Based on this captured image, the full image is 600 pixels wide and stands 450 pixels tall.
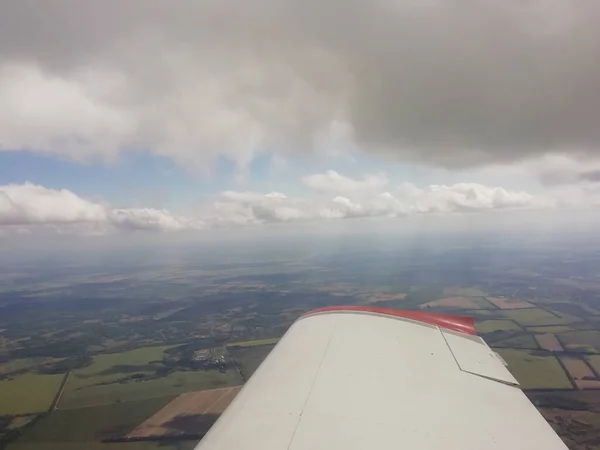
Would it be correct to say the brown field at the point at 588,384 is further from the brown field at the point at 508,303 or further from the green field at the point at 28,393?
the green field at the point at 28,393

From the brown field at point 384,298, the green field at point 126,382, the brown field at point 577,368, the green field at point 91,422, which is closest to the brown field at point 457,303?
the brown field at point 384,298

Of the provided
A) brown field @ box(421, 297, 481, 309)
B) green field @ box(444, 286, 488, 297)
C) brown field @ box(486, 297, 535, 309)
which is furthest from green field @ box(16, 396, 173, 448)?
green field @ box(444, 286, 488, 297)

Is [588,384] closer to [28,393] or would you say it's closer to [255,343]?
[255,343]

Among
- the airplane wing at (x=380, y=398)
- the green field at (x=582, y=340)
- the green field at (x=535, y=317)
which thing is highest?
the airplane wing at (x=380, y=398)

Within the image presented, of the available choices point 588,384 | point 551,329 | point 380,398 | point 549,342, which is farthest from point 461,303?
point 380,398

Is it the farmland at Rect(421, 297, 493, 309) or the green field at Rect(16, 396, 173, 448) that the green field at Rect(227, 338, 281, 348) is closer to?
the green field at Rect(16, 396, 173, 448)

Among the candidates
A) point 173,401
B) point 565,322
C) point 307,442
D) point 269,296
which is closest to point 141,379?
point 173,401
